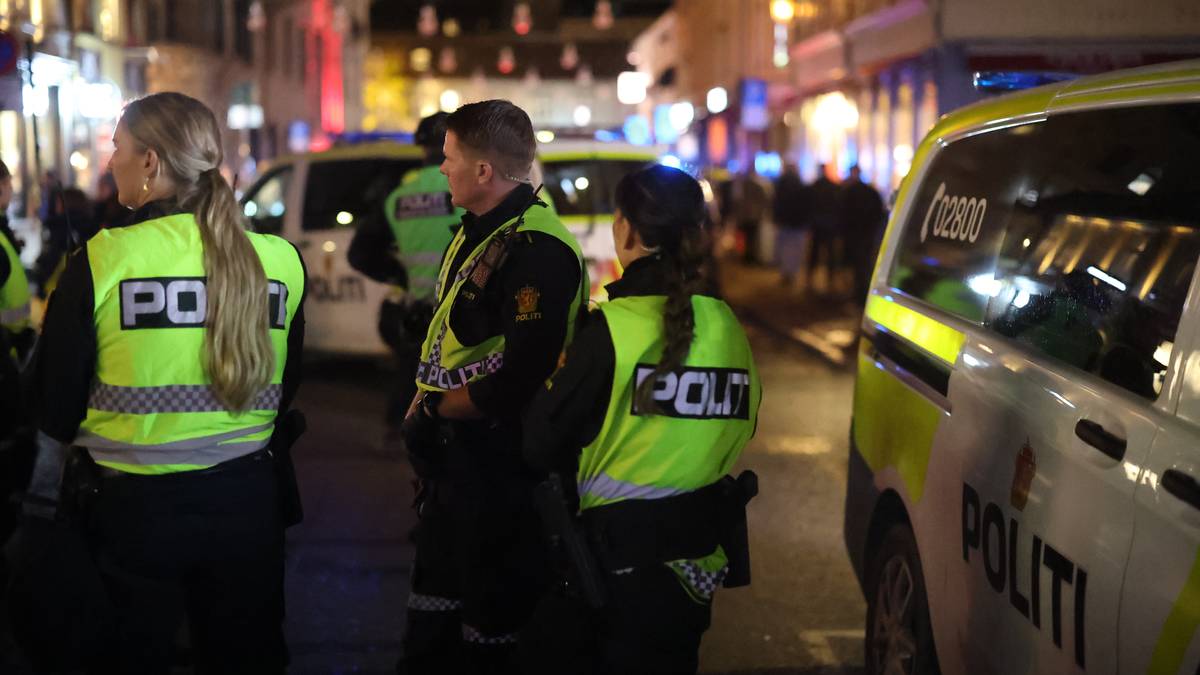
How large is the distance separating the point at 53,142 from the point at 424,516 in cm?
2157

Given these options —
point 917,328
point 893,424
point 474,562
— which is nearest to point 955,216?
point 917,328

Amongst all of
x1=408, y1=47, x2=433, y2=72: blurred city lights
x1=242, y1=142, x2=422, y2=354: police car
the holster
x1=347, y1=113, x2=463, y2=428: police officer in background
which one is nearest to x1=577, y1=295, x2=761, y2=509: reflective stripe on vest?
the holster

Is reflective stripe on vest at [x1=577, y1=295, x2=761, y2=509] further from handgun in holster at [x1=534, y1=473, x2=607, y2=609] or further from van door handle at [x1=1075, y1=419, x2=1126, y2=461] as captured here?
van door handle at [x1=1075, y1=419, x2=1126, y2=461]

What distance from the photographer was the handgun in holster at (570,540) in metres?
3.20

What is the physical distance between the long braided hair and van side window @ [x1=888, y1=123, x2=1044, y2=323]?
1012mm

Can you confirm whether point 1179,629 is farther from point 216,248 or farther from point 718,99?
point 718,99

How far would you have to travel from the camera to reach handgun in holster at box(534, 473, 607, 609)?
126 inches

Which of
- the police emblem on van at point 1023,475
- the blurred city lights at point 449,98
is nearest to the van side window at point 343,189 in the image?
the police emblem on van at point 1023,475

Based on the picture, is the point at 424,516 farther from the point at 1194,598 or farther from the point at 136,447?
the point at 1194,598

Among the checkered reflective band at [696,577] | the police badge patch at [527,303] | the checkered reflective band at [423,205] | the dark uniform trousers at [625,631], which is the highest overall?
the checkered reflective band at [423,205]

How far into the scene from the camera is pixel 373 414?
422 inches

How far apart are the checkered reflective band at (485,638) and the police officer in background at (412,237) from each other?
272 cm

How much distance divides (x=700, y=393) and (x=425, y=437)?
31.6 inches

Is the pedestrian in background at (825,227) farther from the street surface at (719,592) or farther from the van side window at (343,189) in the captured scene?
the van side window at (343,189)
